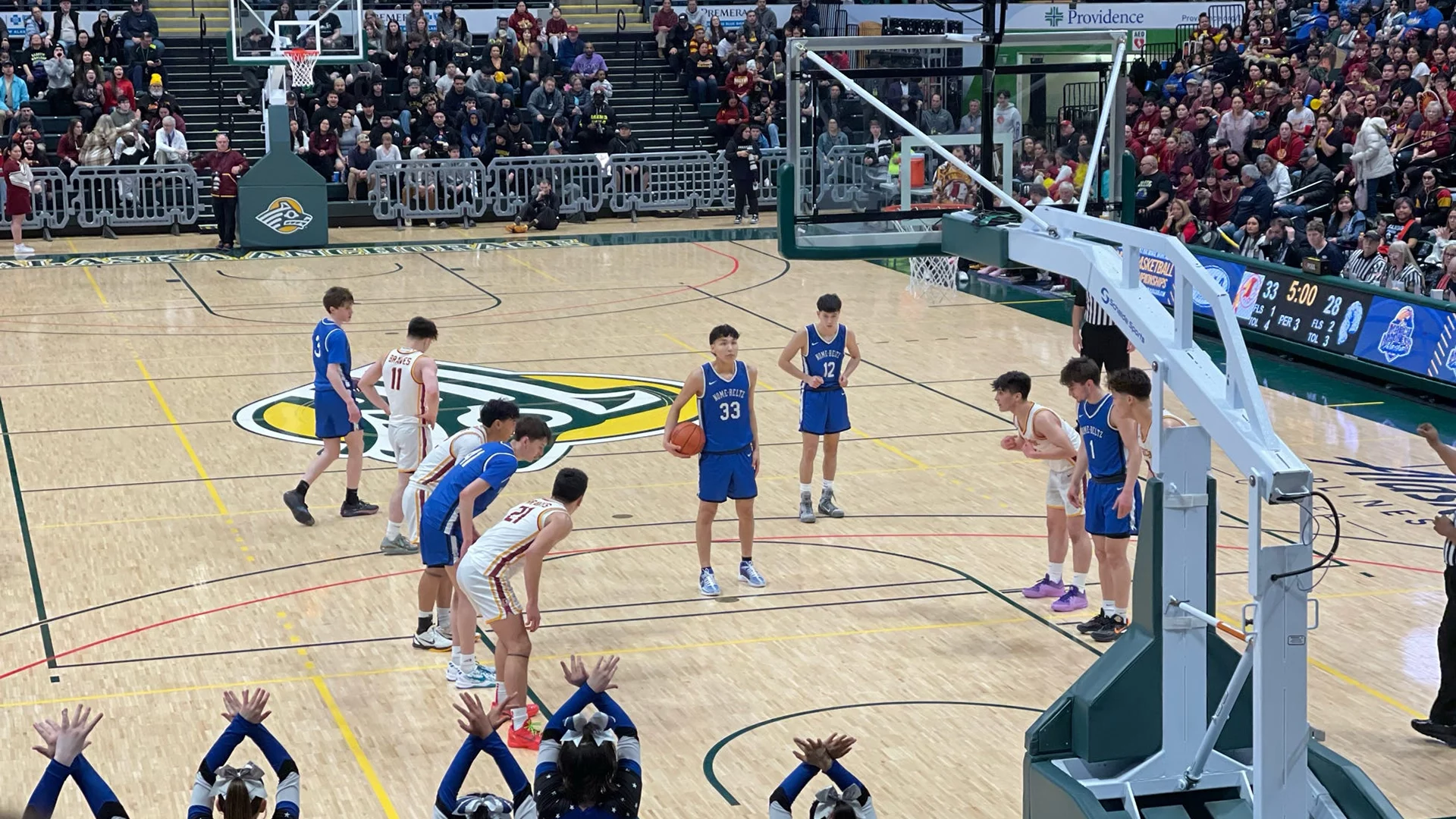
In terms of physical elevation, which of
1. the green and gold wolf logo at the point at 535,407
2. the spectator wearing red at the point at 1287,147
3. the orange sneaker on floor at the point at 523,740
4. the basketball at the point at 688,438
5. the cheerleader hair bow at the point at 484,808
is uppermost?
the spectator wearing red at the point at 1287,147

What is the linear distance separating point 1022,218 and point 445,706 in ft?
13.3

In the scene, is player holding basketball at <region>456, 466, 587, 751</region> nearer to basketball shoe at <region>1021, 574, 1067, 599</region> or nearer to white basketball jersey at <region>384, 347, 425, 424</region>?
white basketball jersey at <region>384, 347, 425, 424</region>

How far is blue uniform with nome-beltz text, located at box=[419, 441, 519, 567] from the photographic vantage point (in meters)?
9.47

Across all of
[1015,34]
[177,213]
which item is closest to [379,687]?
[1015,34]

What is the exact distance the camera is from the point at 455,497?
9680mm

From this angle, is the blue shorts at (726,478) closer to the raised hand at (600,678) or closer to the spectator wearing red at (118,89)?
the raised hand at (600,678)

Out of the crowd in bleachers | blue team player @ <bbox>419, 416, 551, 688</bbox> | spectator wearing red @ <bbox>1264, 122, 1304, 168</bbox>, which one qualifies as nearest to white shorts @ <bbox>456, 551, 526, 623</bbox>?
blue team player @ <bbox>419, 416, 551, 688</bbox>

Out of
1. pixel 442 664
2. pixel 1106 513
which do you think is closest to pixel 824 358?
pixel 1106 513

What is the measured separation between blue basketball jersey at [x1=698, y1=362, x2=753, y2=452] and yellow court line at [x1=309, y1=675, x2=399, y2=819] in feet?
9.69

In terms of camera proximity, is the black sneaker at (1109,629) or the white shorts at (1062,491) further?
the white shorts at (1062,491)

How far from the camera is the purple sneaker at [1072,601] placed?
11188 millimetres

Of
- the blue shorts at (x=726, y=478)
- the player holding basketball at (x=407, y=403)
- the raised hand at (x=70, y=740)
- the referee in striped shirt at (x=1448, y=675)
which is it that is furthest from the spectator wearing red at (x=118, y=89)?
the raised hand at (x=70, y=740)

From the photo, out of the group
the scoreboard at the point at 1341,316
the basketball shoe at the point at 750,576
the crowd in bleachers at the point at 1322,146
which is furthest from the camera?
the crowd in bleachers at the point at 1322,146

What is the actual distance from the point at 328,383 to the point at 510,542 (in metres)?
4.59
